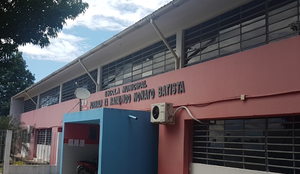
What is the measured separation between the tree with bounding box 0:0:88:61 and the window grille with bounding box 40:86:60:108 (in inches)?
416

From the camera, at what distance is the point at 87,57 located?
11664mm

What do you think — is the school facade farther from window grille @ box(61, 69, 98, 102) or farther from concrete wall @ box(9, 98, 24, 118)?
concrete wall @ box(9, 98, 24, 118)

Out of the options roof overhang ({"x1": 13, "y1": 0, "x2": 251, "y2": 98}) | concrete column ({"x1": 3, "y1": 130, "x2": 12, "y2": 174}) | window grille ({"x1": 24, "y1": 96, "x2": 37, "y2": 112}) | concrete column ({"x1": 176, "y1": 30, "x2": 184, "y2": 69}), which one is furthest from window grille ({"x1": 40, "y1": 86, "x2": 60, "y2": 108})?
concrete column ({"x1": 176, "y1": 30, "x2": 184, "y2": 69})

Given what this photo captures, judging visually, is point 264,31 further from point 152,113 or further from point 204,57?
point 152,113

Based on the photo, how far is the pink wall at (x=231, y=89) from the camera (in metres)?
5.15

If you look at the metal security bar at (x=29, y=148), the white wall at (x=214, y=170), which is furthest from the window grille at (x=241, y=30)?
the metal security bar at (x=29, y=148)

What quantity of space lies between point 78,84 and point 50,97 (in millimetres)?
5082

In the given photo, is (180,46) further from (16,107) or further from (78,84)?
(16,107)

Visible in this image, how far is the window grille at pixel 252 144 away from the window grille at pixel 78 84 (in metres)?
6.83

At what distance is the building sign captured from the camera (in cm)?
783

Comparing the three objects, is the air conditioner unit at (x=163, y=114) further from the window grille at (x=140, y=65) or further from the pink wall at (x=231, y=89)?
the window grille at (x=140, y=65)

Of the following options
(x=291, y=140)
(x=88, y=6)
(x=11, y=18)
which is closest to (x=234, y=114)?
(x=291, y=140)

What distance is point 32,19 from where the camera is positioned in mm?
6852

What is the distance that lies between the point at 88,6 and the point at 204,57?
305 centimetres
